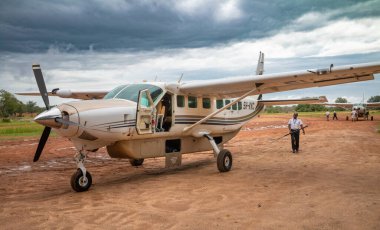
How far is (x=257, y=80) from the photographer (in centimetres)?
1045

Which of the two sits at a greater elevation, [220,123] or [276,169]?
[220,123]

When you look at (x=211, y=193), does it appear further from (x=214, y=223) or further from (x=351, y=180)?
(x=351, y=180)

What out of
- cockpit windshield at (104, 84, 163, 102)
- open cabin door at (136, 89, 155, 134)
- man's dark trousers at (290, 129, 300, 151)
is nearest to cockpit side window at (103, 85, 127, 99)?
cockpit windshield at (104, 84, 163, 102)

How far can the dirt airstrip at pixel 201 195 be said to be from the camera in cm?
568

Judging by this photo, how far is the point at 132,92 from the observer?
9695mm

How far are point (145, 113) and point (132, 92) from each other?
84 centimetres

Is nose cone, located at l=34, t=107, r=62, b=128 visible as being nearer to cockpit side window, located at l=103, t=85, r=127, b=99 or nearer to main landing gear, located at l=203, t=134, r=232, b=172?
cockpit side window, located at l=103, t=85, r=127, b=99

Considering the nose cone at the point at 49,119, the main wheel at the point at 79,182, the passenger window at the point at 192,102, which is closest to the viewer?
the nose cone at the point at 49,119

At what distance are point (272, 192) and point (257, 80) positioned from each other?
3945mm

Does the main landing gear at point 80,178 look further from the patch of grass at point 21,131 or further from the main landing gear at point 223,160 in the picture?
the patch of grass at point 21,131

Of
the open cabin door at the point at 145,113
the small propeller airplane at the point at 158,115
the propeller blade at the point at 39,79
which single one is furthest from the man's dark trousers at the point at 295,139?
the propeller blade at the point at 39,79

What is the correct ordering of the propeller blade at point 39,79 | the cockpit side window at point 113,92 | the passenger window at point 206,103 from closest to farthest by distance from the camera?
the propeller blade at point 39,79
the cockpit side window at point 113,92
the passenger window at point 206,103

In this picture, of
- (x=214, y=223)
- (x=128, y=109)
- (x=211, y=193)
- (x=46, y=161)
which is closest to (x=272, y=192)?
(x=211, y=193)

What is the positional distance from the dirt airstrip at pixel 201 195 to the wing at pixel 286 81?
2.82 metres
